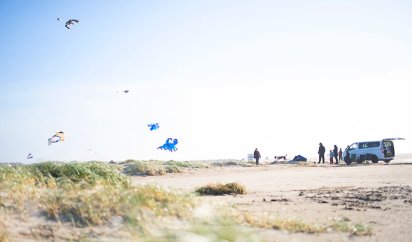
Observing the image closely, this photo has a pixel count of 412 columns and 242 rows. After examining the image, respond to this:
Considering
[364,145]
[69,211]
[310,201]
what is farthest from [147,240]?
[364,145]

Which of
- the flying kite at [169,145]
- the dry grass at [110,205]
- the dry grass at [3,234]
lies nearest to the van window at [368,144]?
the flying kite at [169,145]

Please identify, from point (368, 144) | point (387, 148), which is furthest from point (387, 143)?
point (368, 144)

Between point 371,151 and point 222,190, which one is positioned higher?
point 371,151

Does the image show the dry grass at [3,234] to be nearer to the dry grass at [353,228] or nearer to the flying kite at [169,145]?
the dry grass at [353,228]

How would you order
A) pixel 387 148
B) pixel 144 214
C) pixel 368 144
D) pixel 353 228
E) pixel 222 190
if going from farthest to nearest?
pixel 368 144 < pixel 387 148 < pixel 222 190 < pixel 353 228 < pixel 144 214

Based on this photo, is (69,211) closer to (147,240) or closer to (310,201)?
(147,240)

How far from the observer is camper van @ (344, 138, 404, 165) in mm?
38000

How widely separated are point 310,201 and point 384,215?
224 centimetres

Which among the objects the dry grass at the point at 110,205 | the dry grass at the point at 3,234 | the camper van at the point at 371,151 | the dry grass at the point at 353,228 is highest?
the camper van at the point at 371,151

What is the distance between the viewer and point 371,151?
3875 cm

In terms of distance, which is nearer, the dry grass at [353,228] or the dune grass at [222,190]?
the dry grass at [353,228]

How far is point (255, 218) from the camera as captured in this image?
6.56 m

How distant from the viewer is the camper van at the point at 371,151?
3800 centimetres

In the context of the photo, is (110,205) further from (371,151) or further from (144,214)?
(371,151)
